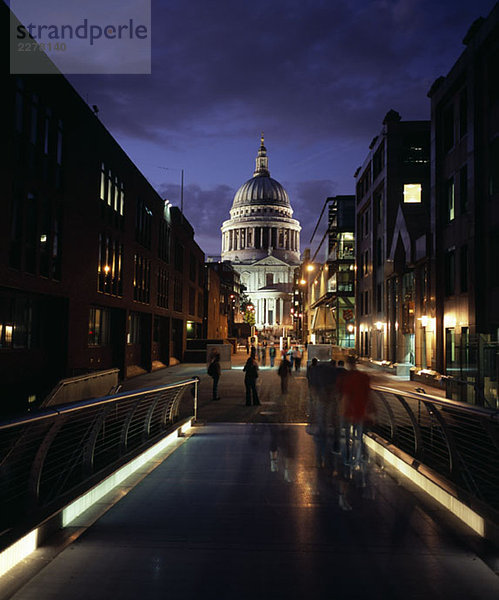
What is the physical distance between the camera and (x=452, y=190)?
1031 inches

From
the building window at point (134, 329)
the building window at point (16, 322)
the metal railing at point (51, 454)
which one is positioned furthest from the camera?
the building window at point (134, 329)

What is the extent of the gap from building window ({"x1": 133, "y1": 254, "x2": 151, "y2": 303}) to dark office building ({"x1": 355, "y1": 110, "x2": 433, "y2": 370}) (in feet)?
51.3

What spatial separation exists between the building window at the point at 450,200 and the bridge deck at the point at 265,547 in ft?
67.6

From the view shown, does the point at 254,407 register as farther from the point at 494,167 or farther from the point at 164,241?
the point at 164,241

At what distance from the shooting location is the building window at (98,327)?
2591cm

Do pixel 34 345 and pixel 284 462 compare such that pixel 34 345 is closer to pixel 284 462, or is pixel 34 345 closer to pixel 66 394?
pixel 66 394

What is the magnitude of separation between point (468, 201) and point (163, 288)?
23055 millimetres

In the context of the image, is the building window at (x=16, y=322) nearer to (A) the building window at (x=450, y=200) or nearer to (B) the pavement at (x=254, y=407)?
(B) the pavement at (x=254, y=407)

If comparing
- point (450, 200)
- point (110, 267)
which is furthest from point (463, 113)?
point (110, 267)

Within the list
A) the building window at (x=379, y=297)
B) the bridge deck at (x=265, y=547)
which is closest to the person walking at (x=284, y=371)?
the bridge deck at (x=265, y=547)

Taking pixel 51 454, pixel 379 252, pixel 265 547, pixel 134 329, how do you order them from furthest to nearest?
pixel 379 252 → pixel 134 329 → pixel 51 454 → pixel 265 547

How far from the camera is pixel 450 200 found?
26375mm

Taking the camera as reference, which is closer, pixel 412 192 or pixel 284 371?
pixel 284 371

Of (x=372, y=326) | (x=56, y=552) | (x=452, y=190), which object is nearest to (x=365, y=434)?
(x=56, y=552)
